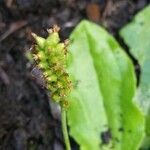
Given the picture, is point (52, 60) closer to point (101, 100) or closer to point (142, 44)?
point (101, 100)

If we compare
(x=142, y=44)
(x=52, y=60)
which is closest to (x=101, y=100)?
(x=142, y=44)

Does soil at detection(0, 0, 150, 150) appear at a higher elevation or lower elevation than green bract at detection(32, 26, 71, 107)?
higher

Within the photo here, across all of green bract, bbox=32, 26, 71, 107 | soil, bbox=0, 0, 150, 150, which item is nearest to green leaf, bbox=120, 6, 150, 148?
soil, bbox=0, 0, 150, 150

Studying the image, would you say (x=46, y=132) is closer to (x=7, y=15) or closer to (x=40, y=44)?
(x=7, y=15)

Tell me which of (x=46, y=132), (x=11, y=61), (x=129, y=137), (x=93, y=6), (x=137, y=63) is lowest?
(x=129, y=137)

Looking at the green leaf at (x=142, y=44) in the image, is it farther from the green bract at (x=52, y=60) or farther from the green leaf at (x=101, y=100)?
the green bract at (x=52, y=60)

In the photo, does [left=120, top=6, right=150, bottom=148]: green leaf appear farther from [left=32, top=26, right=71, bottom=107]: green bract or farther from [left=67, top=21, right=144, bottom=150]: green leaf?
[left=32, top=26, right=71, bottom=107]: green bract

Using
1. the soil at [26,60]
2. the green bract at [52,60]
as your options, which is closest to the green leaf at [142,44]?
the soil at [26,60]

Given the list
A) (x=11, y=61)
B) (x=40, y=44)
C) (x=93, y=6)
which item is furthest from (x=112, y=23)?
(x=40, y=44)
